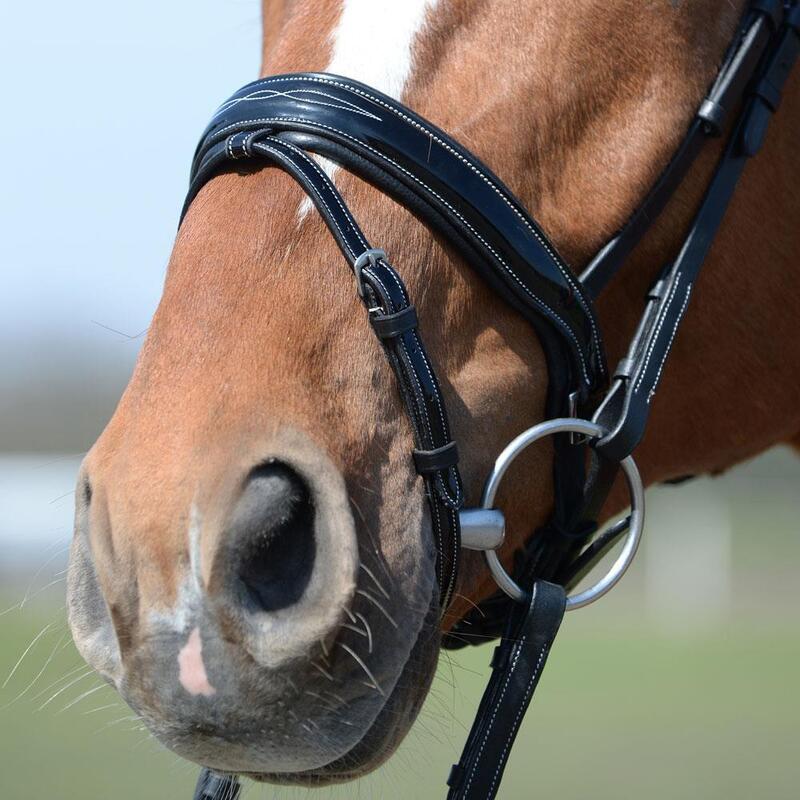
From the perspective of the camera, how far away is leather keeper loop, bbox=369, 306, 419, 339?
1568mm

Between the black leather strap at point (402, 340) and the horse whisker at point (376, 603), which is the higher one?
the black leather strap at point (402, 340)

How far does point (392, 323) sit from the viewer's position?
1569 millimetres

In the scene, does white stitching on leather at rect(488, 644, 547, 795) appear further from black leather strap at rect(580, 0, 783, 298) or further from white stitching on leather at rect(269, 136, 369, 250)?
white stitching on leather at rect(269, 136, 369, 250)

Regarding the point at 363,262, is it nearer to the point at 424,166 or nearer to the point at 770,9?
the point at 424,166

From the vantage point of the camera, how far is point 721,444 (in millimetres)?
2170

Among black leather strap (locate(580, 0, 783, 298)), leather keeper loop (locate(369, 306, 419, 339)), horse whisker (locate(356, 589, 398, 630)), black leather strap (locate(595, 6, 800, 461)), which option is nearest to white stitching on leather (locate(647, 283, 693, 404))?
black leather strap (locate(595, 6, 800, 461))

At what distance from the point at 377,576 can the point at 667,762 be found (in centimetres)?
627

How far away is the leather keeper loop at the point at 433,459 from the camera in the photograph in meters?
1.59

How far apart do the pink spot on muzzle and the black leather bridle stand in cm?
37

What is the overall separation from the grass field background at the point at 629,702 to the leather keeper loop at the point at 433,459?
42 cm

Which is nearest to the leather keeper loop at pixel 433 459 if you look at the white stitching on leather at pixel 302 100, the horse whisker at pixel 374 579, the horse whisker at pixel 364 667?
the horse whisker at pixel 374 579

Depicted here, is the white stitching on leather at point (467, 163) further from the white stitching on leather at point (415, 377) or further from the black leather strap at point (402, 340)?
the white stitching on leather at point (415, 377)

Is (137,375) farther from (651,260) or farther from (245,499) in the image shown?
(651,260)

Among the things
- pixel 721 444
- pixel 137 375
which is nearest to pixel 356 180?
pixel 137 375
